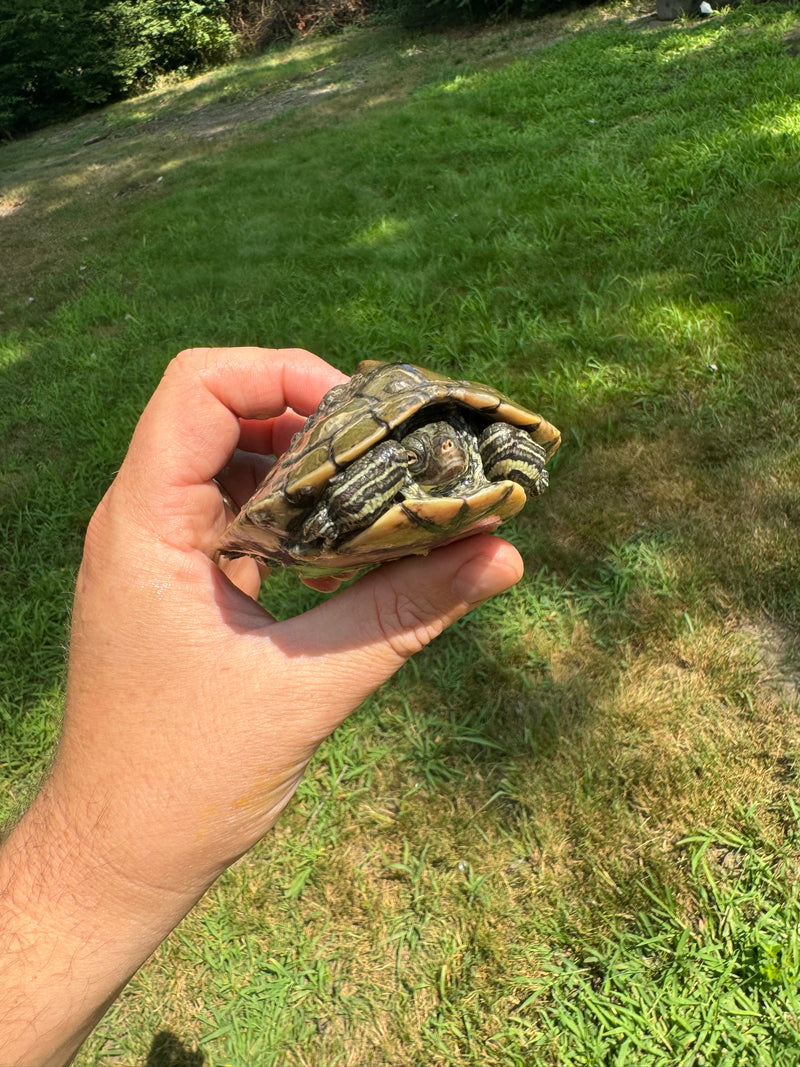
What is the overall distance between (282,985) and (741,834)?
68.9 inches

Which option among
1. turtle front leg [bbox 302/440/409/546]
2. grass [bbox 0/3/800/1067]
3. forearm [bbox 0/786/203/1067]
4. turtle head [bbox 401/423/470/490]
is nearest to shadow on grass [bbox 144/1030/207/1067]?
grass [bbox 0/3/800/1067]

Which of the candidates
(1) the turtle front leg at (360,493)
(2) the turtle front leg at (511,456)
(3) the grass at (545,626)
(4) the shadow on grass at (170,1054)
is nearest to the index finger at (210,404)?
(1) the turtle front leg at (360,493)

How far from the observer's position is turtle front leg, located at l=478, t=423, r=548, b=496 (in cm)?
238

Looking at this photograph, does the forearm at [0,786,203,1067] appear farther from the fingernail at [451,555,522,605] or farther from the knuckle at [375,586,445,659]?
the fingernail at [451,555,522,605]

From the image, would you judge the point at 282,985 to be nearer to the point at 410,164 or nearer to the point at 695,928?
the point at 695,928

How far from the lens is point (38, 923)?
1.86 m

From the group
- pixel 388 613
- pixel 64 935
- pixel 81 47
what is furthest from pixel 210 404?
pixel 81 47

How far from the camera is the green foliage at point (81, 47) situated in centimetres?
1955

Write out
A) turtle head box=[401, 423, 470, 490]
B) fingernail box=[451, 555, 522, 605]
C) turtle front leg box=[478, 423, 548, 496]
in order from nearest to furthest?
fingernail box=[451, 555, 522, 605] → turtle head box=[401, 423, 470, 490] → turtle front leg box=[478, 423, 548, 496]

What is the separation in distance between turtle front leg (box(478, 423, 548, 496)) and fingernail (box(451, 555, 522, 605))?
389 millimetres

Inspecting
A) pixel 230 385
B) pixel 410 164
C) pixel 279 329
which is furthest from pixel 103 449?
pixel 410 164

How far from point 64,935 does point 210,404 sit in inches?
69.0

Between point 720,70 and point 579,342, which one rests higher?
point 720,70

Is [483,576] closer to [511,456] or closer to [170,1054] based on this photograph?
[511,456]
